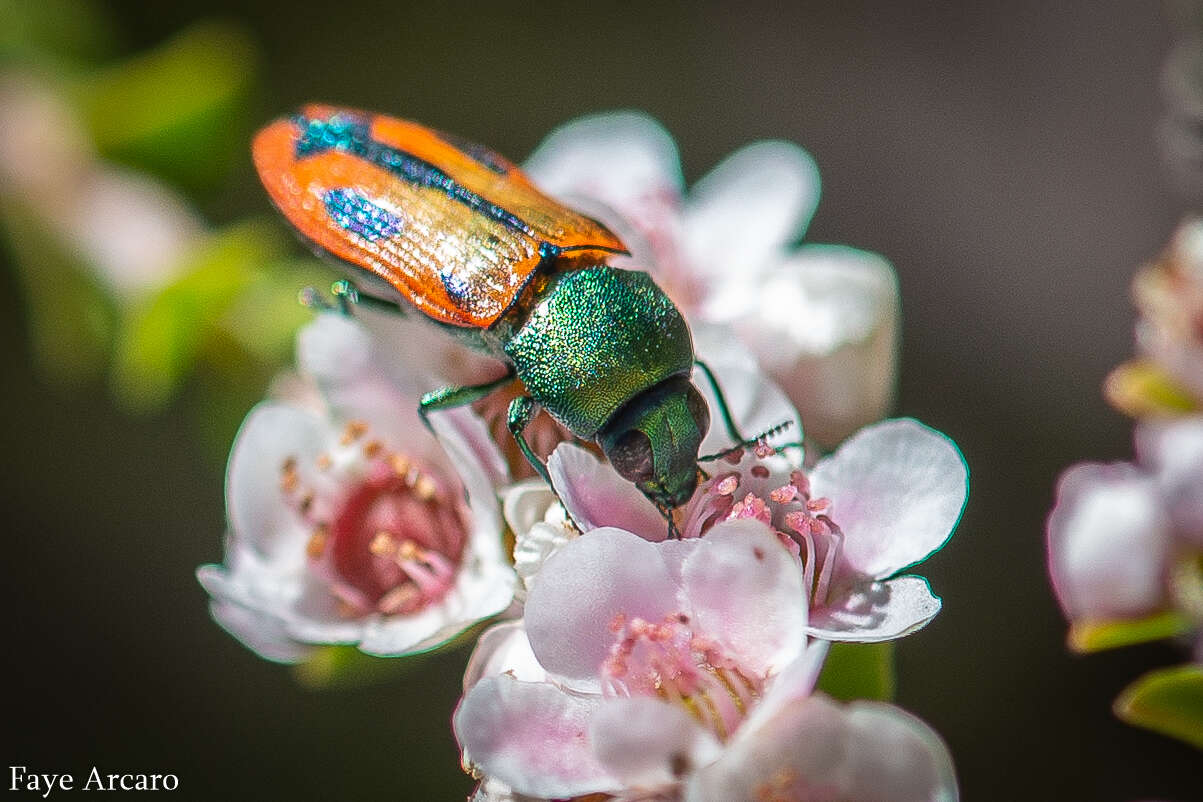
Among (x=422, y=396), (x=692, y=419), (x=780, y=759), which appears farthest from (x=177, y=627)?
(x=780, y=759)

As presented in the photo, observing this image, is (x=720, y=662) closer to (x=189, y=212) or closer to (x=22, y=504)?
(x=189, y=212)

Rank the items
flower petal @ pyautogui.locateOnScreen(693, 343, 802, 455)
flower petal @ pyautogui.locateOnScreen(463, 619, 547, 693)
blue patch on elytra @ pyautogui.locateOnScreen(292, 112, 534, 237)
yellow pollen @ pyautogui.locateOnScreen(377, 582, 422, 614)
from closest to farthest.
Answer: flower petal @ pyautogui.locateOnScreen(463, 619, 547, 693) < flower petal @ pyautogui.locateOnScreen(693, 343, 802, 455) < yellow pollen @ pyautogui.locateOnScreen(377, 582, 422, 614) < blue patch on elytra @ pyautogui.locateOnScreen(292, 112, 534, 237)

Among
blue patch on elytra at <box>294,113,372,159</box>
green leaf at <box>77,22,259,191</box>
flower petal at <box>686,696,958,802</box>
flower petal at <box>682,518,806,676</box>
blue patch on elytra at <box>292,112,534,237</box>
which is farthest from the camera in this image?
green leaf at <box>77,22,259,191</box>

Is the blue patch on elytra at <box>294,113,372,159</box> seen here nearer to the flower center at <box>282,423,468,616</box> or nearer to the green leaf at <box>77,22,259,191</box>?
the flower center at <box>282,423,468,616</box>

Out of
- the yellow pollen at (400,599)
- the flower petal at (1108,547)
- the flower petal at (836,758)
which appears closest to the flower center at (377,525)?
the yellow pollen at (400,599)

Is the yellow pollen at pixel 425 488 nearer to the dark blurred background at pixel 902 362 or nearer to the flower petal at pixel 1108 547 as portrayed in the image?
the flower petal at pixel 1108 547

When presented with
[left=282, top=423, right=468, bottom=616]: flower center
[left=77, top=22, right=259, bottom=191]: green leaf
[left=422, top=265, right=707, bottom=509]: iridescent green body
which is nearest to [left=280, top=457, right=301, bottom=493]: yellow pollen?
[left=282, top=423, right=468, bottom=616]: flower center
